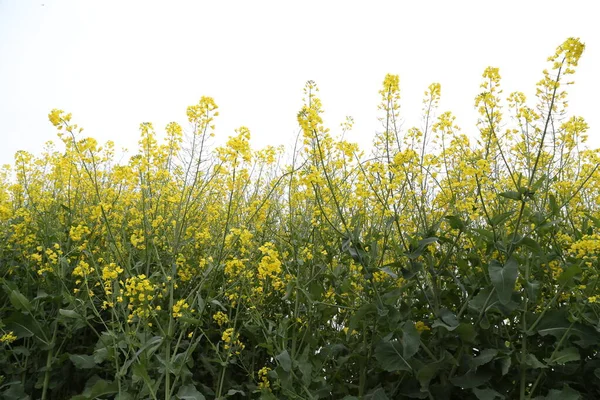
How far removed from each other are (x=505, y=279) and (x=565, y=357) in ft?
1.85

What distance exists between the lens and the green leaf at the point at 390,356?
2.59 m

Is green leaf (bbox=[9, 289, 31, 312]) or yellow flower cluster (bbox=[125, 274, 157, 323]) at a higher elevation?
yellow flower cluster (bbox=[125, 274, 157, 323])

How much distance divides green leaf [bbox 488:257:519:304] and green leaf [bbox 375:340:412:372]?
0.58 m

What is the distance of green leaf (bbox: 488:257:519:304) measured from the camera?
2.29 metres

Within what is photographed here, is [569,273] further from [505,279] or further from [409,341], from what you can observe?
[409,341]

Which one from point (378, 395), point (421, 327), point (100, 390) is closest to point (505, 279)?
point (421, 327)

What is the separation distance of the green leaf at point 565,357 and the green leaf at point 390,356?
68cm

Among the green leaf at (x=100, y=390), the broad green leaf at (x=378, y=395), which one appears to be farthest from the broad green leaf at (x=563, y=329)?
the green leaf at (x=100, y=390)

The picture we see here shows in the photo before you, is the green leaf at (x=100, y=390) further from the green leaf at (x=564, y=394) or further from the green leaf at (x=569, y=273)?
the green leaf at (x=569, y=273)

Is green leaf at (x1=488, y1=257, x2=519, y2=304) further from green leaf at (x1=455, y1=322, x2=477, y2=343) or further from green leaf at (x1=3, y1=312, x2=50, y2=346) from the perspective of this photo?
green leaf at (x1=3, y1=312, x2=50, y2=346)

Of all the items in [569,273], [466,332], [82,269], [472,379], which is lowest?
[472,379]

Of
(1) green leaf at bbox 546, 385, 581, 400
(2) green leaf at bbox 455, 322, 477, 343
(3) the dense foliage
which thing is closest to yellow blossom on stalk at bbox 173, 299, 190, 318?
(3) the dense foliage

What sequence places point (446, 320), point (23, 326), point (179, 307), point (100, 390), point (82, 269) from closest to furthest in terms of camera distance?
point (446, 320) < point (179, 307) < point (100, 390) < point (82, 269) < point (23, 326)

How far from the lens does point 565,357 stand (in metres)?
2.48
